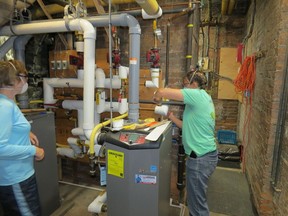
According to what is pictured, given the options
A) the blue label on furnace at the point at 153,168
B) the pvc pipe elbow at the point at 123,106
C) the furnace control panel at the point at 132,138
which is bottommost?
the blue label on furnace at the point at 153,168

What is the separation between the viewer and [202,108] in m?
1.65

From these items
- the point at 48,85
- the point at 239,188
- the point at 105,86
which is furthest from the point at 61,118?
the point at 239,188

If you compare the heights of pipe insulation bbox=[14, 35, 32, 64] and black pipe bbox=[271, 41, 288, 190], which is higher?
pipe insulation bbox=[14, 35, 32, 64]

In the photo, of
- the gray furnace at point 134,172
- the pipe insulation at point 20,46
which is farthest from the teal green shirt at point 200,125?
the pipe insulation at point 20,46

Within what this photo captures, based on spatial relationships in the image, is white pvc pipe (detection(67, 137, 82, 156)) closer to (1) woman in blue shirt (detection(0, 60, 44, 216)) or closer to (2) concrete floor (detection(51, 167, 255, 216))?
(2) concrete floor (detection(51, 167, 255, 216))

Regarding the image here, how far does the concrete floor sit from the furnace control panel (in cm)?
129

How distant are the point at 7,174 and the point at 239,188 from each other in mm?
2822

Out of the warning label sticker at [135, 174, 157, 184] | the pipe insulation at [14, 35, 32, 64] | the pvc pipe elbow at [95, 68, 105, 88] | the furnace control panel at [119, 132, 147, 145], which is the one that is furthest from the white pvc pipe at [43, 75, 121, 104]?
the warning label sticker at [135, 174, 157, 184]

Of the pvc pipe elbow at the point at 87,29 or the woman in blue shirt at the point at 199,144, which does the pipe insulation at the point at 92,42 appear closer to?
the pvc pipe elbow at the point at 87,29

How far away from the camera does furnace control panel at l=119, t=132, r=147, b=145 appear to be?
50.4 inches

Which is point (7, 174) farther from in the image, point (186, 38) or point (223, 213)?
point (223, 213)

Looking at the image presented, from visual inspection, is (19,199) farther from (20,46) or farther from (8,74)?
(20,46)

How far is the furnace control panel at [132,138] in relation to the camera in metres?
1.28

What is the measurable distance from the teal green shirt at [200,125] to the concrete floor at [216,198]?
0.93 meters
